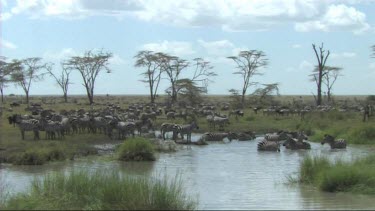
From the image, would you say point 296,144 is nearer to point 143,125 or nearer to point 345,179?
point 143,125

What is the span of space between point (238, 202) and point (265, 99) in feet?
182

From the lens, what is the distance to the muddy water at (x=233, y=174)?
12547 millimetres

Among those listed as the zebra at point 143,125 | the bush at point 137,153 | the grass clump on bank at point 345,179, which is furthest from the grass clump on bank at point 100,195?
the zebra at point 143,125

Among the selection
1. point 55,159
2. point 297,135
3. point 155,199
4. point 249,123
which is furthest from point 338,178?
point 249,123

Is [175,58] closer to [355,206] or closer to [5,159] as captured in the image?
[5,159]

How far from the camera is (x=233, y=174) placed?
17531 mm

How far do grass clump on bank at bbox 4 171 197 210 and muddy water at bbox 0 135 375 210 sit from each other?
1607 mm

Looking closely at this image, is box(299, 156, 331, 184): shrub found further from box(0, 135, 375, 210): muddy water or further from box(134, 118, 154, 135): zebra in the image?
box(134, 118, 154, 135): zebra

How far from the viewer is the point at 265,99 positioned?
67.4 meters

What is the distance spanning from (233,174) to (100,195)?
7410mm

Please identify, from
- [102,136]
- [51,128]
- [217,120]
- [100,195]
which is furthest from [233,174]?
[217,120]

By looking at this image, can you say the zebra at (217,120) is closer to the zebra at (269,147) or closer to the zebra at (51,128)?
the zebra at (269,147)

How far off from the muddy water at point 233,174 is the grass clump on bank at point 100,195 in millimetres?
1607

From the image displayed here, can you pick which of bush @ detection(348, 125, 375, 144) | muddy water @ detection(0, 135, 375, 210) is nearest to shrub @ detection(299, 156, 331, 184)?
muddy water @ detection(0, 135, 375, 210)
